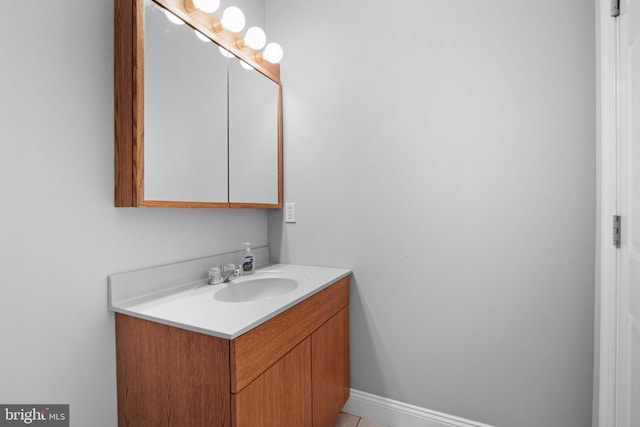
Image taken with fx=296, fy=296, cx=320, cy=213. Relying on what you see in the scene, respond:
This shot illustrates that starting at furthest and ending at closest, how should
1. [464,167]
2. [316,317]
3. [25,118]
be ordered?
[464,167]
[316,317]
[25,118]

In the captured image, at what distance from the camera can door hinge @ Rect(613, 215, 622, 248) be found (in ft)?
3.15

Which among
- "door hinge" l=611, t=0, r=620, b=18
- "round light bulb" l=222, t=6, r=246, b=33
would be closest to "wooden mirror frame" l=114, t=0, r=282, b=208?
"round light bulb" l=222, t=6, r=246, b=33

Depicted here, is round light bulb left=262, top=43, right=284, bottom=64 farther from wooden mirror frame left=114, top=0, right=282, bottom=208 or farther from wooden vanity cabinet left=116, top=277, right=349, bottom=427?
wooden vanity cabinet left=116, top=277, right=349, bottom=427

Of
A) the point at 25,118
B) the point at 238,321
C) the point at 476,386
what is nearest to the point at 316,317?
the point at 238,321

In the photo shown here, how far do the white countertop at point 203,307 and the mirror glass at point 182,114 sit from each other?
0.38 m

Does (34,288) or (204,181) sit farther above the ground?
(204,181)

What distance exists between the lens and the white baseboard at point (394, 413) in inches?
55.5

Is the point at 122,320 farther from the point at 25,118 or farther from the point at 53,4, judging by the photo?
the point at 53,4

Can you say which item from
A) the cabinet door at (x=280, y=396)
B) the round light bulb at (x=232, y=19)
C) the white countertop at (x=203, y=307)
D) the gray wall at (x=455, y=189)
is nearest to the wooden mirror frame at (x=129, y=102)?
the round light bulb at (x=232, y=19)

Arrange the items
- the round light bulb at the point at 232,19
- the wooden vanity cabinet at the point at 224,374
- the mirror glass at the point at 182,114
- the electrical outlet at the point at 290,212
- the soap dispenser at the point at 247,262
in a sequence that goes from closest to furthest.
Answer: the wooden vanity cabinet at the point at 224,374
the mirror glass at the point at 182,114
the round light bulb at the point at 232,19
the soap dispenser at the point at 247,262
the electrical outlet at the point at 290,212

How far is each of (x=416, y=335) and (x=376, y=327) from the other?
0.20 meters

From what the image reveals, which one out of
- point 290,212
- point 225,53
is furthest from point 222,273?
point 225,53

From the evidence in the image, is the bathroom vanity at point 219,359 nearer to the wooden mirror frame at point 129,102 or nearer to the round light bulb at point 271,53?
the wooden mirror frame at point 129,102

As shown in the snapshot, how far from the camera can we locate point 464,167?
136 centimetres
